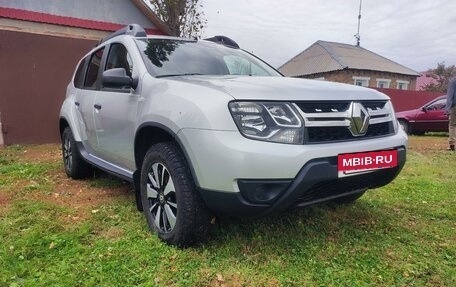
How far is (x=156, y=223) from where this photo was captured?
310 cm

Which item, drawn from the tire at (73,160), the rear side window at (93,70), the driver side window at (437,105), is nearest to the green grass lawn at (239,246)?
the tire at (73,160)

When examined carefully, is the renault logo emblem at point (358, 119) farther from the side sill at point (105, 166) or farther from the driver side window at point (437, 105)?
the driver side window at point (437, 105)

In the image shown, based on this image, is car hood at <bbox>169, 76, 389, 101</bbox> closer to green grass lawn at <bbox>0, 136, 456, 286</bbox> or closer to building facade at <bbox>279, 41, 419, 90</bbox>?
green grass lawn at <bbox>0, 136, 456, 286</bbox>

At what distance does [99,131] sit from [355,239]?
2552 millimetres

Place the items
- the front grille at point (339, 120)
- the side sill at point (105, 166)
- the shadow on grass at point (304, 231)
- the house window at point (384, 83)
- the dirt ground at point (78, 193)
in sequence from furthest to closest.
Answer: the house window at point (384, 83)
the dirt ground at point (78, 193)
the side sill at point (105, 166)
the shadow on grass at point (304, 231)
the front grille at point (339, 120)

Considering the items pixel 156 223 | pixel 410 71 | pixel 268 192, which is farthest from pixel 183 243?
pixel 410 71

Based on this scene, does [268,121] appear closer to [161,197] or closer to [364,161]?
[364,161]

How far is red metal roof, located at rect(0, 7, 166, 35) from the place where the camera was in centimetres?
960

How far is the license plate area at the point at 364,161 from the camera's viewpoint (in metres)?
2.57

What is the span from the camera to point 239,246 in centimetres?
297

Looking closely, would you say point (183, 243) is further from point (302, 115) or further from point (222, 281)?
point (302, 115)

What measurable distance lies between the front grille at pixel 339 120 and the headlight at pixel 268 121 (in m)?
0.07

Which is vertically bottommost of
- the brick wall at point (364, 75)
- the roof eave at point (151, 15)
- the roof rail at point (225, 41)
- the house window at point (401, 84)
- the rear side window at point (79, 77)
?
the rear side window at point (79, 77)

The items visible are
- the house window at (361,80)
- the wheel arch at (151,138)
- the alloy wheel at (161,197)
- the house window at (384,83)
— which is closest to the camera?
the wheel arch at (151,138)
